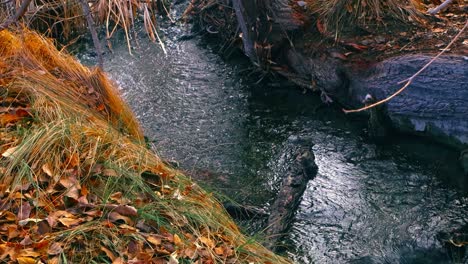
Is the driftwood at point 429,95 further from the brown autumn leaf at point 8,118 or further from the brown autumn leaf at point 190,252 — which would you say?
the brown autumn leaf at point 8,118

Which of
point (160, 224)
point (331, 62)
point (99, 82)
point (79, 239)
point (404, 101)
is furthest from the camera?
point (331, 62)

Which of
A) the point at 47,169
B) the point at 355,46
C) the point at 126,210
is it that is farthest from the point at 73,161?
the point at 355,46

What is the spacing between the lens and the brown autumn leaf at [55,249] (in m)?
3.07

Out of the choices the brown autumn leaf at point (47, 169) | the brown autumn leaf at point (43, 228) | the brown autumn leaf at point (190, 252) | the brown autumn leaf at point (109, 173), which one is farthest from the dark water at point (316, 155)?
the brown autumn leaf at point (43, 228)

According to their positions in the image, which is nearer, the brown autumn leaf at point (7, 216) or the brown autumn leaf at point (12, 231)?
the brown autumn leaf at point (12, 231)

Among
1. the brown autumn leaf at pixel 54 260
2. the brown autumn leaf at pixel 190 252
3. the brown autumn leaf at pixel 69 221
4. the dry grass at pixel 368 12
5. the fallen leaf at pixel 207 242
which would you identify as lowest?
the fallen leaf at pixel 207 242

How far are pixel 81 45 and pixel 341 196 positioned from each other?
13.9 ft

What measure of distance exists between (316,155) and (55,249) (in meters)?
3.04

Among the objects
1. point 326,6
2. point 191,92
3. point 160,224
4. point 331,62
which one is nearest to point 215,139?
point 191,92

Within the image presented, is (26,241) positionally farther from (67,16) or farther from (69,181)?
(67,16)

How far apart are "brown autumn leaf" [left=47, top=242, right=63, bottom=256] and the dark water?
1876 millimetres

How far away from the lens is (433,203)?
197 inches

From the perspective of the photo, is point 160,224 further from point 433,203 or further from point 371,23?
point 371,23

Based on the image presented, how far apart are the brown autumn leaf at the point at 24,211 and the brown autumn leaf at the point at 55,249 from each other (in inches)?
10.2
